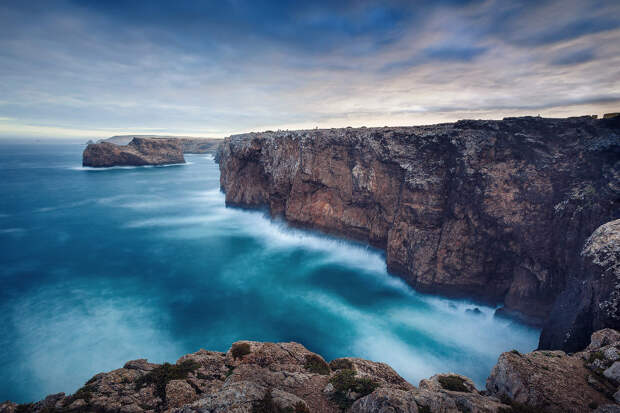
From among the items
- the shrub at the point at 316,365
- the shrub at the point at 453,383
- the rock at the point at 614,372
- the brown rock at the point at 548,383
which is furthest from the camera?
the shrub at the point at 316,365

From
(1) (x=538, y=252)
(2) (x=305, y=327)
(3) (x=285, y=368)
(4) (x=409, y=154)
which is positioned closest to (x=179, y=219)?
(2) (x=305, y=327)

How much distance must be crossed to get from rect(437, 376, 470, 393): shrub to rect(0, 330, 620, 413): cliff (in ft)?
0.09

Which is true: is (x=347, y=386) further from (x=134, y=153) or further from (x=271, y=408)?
(x=134, y=153)

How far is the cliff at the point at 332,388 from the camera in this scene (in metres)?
6.73

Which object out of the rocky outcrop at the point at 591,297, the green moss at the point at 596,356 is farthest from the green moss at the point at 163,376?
the rocky outcrop at the point at 591,297

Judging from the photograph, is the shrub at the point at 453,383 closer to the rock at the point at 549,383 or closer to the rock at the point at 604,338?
the rock at the point at 549,383

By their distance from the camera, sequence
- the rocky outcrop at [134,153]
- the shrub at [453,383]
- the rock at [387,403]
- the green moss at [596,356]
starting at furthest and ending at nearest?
the rocky outcrop at [134,153] < the shrub at [453,383] < the green moss at [596,356] < the rock at [387,403]

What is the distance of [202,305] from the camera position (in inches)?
824

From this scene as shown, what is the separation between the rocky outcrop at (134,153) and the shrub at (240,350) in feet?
340

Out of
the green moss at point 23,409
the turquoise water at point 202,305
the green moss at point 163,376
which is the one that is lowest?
the turquoise water at point 202,305

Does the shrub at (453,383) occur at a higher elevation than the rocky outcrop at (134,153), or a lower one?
lower

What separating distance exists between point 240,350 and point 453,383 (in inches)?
297

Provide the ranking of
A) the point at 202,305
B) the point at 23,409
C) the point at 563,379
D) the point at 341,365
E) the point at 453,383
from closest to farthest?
the point at 23,409
the point at 563,379
the point at 453,383
the point at 341,365
the point at 202,305

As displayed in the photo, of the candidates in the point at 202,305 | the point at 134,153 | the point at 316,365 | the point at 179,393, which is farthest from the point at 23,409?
the point at 134,153
